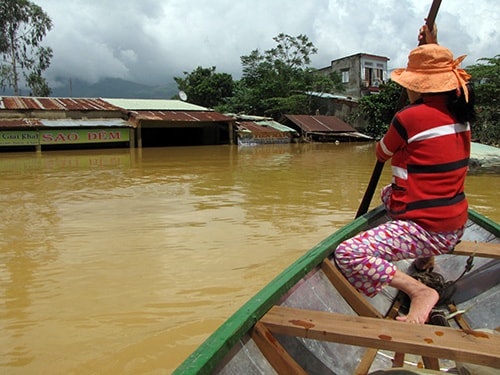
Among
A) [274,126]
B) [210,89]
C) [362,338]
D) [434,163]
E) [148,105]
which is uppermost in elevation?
[210,89]

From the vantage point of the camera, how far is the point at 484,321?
93.7 inches

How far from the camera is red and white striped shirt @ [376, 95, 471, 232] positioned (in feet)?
6.70

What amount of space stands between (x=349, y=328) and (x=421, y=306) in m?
0.74

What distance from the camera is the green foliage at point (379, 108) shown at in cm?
2531

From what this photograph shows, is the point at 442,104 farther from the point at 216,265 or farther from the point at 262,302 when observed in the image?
the point at 216,265

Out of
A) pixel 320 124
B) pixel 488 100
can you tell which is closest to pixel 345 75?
pixel 320 124

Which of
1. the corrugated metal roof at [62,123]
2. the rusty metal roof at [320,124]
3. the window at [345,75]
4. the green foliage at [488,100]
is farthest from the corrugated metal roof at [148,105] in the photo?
the window at [345,75]

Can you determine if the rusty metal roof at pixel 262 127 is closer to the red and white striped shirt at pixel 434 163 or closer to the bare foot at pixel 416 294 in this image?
the red and white striped shirt at pixel 434 163

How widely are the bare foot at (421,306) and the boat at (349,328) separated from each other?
0.46 ft

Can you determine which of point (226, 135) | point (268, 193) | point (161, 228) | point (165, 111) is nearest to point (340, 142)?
point (226, 135)

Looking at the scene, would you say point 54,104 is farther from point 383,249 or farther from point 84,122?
point 383,249

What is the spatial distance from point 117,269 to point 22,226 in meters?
2.24

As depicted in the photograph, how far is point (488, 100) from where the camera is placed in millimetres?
17344

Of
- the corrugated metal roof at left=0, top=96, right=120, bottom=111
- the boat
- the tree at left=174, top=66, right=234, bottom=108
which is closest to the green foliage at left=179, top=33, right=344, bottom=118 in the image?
the tree at left=174, top=66, right=234, bottom=108
